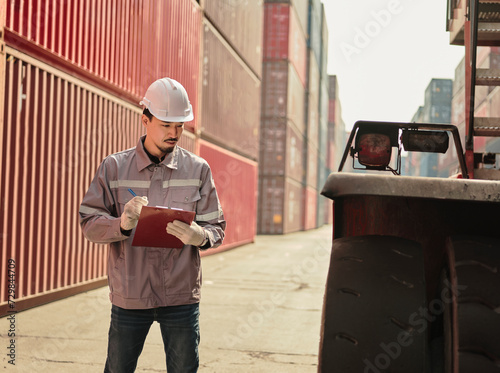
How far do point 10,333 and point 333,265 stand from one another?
4.83 m

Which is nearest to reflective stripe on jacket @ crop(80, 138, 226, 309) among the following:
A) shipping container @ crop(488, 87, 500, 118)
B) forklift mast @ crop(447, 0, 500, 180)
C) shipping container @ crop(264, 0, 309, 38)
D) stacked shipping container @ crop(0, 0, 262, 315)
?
forklift mast @ crop(447, 0, 500, 180)

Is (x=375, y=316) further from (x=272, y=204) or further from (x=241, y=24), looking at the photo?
(x=272, y=204)

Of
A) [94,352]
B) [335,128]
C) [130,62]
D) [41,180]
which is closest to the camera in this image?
[94,352]

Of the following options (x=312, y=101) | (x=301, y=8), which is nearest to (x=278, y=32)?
(x=301, y=8)

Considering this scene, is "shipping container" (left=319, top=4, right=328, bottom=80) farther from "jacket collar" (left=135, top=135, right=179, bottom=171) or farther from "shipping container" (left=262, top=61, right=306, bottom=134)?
"jacket collar" (left=135, top=135, right=179, bottom=171)

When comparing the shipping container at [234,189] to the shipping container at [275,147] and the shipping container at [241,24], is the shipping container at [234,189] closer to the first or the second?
the shipping container at [241,24]

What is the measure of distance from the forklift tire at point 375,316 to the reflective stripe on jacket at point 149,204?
87cm

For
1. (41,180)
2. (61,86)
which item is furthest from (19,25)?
(41,180)

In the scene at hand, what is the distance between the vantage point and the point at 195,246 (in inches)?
106

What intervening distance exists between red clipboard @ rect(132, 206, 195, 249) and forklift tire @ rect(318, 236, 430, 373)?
758 millimetres

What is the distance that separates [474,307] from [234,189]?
17.5 m

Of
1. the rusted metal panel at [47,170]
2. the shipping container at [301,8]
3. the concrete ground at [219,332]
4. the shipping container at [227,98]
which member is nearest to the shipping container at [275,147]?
the shipping container at [301,8]

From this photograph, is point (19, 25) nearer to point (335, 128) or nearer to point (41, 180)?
point (41, 180)

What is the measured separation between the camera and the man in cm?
256
